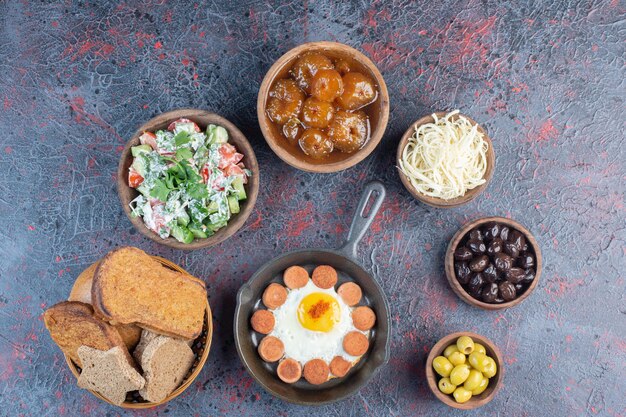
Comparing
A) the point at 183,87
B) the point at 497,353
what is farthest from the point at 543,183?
the point at 183,87

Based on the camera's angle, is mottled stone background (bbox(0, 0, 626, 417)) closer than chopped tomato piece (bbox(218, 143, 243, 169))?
No

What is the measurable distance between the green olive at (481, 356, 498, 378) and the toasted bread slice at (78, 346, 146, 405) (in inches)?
86.7

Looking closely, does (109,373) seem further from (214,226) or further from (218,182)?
(218,182)

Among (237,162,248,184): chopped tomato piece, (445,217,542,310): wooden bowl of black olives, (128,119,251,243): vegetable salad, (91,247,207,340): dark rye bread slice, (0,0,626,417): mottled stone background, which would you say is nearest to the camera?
(91,247,207,340): dark rye bread slice

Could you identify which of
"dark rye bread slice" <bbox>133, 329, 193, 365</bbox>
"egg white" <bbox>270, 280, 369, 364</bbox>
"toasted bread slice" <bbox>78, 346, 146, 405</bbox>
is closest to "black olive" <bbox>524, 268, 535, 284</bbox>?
"egg white" <bbox>270, 280, 369, 364</bbox>

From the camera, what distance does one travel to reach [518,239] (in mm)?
4254

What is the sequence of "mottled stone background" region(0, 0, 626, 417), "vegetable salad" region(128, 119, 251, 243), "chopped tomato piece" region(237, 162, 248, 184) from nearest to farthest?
"vegetable salad" region(128, 119, 251, 243)
"chopped tomato piece" region(237, 162, 248, 184)
"mottled stone background" region(0, 0, 626, 417)

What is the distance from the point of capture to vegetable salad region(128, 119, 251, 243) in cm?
387

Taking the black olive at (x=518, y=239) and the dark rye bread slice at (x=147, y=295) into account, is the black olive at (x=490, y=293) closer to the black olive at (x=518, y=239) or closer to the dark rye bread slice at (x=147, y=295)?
Answer: the black olive at (x=518, y=239)

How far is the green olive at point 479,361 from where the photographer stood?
4.09 metres

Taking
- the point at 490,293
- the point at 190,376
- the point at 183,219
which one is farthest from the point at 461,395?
the point at 183,219

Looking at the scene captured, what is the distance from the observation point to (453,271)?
428 centimetres

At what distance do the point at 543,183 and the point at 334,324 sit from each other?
73.0 inches

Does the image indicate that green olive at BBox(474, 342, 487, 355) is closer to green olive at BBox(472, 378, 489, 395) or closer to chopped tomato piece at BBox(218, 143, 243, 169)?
green olive at BBox(472, 378, 489, 395)
